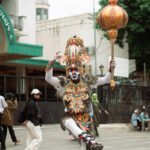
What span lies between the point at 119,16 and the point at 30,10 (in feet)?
75.9

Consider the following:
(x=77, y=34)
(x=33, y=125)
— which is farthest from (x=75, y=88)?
(x=77, y=34)

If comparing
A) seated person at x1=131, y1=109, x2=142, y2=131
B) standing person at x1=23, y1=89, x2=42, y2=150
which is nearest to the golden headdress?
standing person at x1=23, y1=89, x2=42, y2=150

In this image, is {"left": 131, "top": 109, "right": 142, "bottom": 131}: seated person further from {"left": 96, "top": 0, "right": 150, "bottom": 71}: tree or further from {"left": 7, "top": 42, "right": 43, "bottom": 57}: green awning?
{"left": 96, "top": 0, "right": 150, "bottom": 71}: tree

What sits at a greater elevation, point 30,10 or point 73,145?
point 30,10

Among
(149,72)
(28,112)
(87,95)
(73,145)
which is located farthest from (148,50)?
(87,95)

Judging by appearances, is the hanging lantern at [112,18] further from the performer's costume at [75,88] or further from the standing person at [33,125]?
the standing person at [33,125]

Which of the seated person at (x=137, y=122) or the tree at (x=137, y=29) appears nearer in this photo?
the seated person at (x=137, y=122)

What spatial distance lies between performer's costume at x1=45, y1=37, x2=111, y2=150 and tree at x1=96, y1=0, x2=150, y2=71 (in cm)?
2528

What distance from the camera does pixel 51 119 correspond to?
89.7 feet

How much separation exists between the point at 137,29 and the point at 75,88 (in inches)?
1022

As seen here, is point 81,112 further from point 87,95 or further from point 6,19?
point 6,19

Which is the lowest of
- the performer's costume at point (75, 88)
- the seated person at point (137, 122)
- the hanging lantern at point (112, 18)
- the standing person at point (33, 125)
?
the seated person at point (137, 122)

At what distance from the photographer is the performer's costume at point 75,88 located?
8.17 metres

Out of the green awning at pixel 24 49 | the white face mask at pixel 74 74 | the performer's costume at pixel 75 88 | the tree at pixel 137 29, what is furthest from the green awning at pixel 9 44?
the white face mask at pixel 74 74
